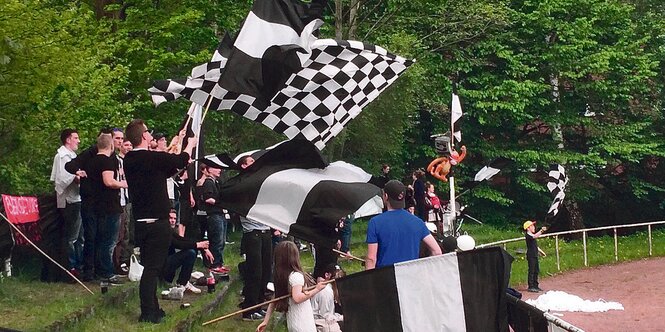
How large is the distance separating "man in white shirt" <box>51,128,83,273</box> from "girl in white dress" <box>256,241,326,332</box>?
4.09 meters

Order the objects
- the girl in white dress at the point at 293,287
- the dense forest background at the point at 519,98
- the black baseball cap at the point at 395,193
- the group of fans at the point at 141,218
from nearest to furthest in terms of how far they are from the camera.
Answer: the girl in white dress at the point at 293,287 → the black baseball cap at the point at 395,193 → the group of fans at the point at 141,218 → the dense forest background at the point at 519,98

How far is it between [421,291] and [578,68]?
98.3 feet

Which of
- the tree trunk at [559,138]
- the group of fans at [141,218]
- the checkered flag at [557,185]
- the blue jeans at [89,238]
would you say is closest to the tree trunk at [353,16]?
the checkered flag at [557,185]

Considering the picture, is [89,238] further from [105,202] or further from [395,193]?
[395,193]

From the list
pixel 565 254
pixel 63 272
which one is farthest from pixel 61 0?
pixel 565 254

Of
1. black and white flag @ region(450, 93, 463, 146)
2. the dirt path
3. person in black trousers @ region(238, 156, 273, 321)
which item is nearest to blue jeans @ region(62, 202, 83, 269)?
person in black trousers @ region(238, 156, 273, 321)

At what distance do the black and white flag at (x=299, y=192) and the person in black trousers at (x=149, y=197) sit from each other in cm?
86

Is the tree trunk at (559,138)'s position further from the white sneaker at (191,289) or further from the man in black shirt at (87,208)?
the man in black shirt at (87,208)

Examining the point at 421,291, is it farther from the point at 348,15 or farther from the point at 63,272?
the point at 348,15

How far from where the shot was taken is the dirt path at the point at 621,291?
61.6ft

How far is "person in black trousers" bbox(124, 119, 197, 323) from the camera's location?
9.01 meters

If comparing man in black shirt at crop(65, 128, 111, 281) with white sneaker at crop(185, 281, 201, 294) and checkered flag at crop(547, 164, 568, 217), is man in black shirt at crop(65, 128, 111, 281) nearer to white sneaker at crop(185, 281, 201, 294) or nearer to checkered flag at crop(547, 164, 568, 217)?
white sneaker at crop(185, 281, 201, 294)

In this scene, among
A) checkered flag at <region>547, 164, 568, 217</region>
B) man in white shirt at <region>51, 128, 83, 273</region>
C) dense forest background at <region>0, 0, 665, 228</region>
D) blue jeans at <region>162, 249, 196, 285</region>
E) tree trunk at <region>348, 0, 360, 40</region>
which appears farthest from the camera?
dense forest background at <region>0, 0, 665, 228</region>

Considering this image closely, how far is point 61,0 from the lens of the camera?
64.7 ft
